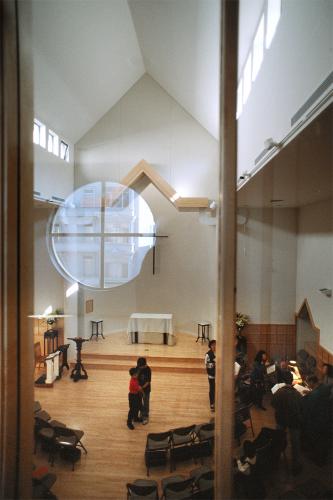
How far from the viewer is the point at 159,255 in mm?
2881

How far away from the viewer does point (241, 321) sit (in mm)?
2506

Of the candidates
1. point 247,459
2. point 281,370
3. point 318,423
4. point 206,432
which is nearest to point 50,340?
point 206,432

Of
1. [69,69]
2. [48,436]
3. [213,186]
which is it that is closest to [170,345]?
[48,436]

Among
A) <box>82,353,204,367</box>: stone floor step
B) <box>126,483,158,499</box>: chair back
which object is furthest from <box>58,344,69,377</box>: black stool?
<box>126,483,158,499</box>: chair back

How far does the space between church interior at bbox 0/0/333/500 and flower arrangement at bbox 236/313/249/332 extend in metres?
0.02

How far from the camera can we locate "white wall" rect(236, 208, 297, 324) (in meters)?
2.62

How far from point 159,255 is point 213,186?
82cm

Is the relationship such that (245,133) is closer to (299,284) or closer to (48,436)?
(299,284)

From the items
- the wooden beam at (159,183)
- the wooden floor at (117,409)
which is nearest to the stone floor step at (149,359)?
the wooden floor at (117,409)

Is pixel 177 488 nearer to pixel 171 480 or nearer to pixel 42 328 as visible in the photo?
pixel 171 480

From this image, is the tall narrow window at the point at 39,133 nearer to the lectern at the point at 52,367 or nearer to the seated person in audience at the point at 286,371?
the lectern at the point at 52,367

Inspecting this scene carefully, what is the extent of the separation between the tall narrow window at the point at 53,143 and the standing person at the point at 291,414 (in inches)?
102

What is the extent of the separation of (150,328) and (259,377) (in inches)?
39.3

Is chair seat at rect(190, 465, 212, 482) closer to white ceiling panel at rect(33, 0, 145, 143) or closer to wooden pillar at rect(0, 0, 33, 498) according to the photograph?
wooden pillar at rect(0, 0, 33, 498)
